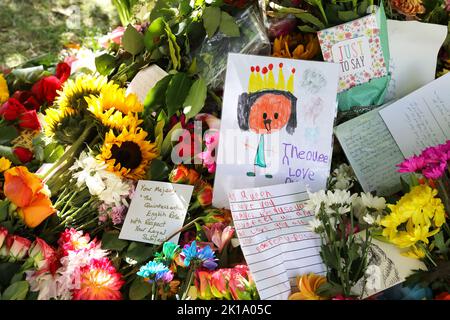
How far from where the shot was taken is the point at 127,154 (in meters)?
1.16

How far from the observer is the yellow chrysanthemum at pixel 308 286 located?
35.8 inches

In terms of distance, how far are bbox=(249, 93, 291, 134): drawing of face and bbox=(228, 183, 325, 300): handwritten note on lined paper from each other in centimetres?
13

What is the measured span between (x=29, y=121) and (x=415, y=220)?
2.93 feet

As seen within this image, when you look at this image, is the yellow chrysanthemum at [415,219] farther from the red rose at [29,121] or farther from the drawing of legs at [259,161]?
the red rose at [29,121]

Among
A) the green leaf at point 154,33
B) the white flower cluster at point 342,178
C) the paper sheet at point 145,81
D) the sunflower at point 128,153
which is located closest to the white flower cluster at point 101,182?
the sunflower at point 128,153

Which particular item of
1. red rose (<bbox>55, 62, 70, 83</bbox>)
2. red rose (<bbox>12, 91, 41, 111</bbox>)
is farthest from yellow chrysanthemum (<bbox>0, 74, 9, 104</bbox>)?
red rose (<bbox>55, 62, 70, 83</bbox>)

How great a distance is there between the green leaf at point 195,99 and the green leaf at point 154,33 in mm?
167

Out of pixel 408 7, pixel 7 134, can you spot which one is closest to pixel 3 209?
pixel 7 134

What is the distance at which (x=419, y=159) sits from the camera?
0.97 m

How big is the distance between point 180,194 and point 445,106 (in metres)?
0.60

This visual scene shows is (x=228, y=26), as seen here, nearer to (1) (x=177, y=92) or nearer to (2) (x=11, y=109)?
(1) (x=177, y=92)

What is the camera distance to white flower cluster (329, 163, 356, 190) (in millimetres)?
1154
